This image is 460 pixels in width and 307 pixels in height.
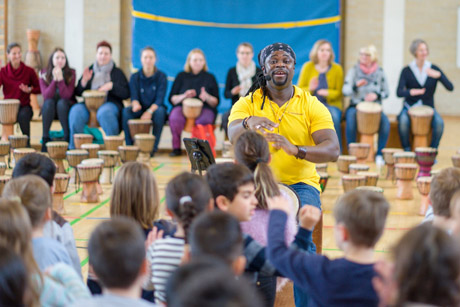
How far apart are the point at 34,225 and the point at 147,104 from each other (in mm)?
6045

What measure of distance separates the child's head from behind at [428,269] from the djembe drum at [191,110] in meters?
6.48

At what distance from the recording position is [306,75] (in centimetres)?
820

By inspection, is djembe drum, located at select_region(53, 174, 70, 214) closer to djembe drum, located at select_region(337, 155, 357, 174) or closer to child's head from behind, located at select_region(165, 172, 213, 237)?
djembe drum, located at select_region(337, 155, 357, 174)

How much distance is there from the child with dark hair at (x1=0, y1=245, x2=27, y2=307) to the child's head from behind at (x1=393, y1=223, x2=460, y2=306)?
34.2 inches

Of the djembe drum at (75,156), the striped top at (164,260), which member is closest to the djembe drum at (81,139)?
the djembe drum at (75,156)

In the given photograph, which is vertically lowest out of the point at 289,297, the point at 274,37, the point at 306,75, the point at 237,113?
the point at 289,297

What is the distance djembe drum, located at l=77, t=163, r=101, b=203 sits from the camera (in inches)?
238

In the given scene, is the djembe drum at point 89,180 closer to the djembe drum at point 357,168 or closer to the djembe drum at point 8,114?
the djembe drum at point 8,114

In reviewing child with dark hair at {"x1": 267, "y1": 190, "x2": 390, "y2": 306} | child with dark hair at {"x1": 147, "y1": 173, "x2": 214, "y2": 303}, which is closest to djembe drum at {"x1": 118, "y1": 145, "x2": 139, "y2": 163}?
Answer: child with dark hair at {"x1": 147, "y1": 173, "x2": 214, "y2": 303}

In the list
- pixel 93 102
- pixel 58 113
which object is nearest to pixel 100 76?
pixel 93 102

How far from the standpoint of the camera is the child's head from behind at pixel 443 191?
8.89ft

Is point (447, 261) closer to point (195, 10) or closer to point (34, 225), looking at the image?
point (34, 225)

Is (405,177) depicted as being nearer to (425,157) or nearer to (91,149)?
(425,157)

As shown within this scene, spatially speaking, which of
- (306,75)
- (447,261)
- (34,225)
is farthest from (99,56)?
(447,261)
